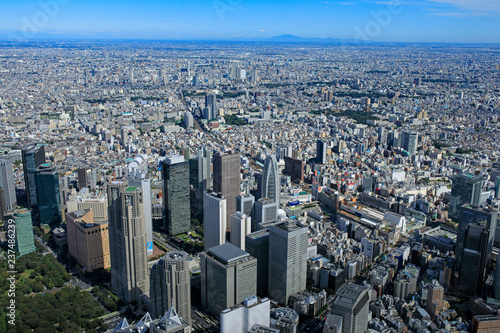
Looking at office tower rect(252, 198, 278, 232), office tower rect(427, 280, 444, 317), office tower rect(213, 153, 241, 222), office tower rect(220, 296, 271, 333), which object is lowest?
office tower rect(427, 280, 444, 317)

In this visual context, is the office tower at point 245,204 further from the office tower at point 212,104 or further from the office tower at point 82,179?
the office tower at point 212,104

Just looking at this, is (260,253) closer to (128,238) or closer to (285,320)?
(285,320)

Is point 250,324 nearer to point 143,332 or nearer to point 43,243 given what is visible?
point 143,332

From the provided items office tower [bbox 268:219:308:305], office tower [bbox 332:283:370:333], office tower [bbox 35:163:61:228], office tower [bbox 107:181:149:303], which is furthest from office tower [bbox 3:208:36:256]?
office tower [bbox 332:283:370:333]

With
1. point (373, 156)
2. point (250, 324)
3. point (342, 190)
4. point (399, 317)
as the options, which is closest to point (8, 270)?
point (250, 324)

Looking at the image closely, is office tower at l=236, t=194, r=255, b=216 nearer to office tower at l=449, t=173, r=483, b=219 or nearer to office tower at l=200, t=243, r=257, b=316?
office tower at l=200, t=243, r=257, b=316
